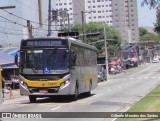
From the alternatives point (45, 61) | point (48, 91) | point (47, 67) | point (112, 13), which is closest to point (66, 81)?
point (48, 91)

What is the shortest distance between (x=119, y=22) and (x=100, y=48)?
2277 inches

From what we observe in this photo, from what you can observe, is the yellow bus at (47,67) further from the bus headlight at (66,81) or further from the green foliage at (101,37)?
the green foliage at (101,37)

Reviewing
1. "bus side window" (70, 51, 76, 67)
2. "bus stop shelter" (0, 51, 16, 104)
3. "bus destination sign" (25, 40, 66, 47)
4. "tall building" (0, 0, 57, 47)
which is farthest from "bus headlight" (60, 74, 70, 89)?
"tall building" (0, 0, 57, 47)

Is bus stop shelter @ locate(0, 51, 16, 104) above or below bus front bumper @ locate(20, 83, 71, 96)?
above

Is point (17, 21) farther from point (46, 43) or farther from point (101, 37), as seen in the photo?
point (46, 43)

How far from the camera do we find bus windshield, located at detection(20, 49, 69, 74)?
2597cm

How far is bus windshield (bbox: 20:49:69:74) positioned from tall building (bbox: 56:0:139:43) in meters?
83.6

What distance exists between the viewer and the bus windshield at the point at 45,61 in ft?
85.2

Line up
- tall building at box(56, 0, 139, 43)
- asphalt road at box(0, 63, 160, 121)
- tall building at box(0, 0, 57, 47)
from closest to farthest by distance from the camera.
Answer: asphalt road at box(0, 63, 160, 121) → tall building at box(0, 0, 57, 47) → tall building at box(56, 0, 139, 43)

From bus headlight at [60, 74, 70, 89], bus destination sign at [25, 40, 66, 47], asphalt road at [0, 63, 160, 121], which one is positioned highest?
bus destination sign at [25, 40, 66, 47]

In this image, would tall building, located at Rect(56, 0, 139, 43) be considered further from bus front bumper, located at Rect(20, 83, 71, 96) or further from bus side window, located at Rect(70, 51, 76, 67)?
bus front bumper, located at Rect(20, 83, 71, 96)

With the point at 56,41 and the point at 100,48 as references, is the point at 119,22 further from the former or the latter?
the point at 56,41

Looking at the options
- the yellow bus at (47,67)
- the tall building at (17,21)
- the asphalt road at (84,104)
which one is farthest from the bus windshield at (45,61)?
the tall building at (17,21)

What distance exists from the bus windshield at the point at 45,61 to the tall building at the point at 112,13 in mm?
83594
